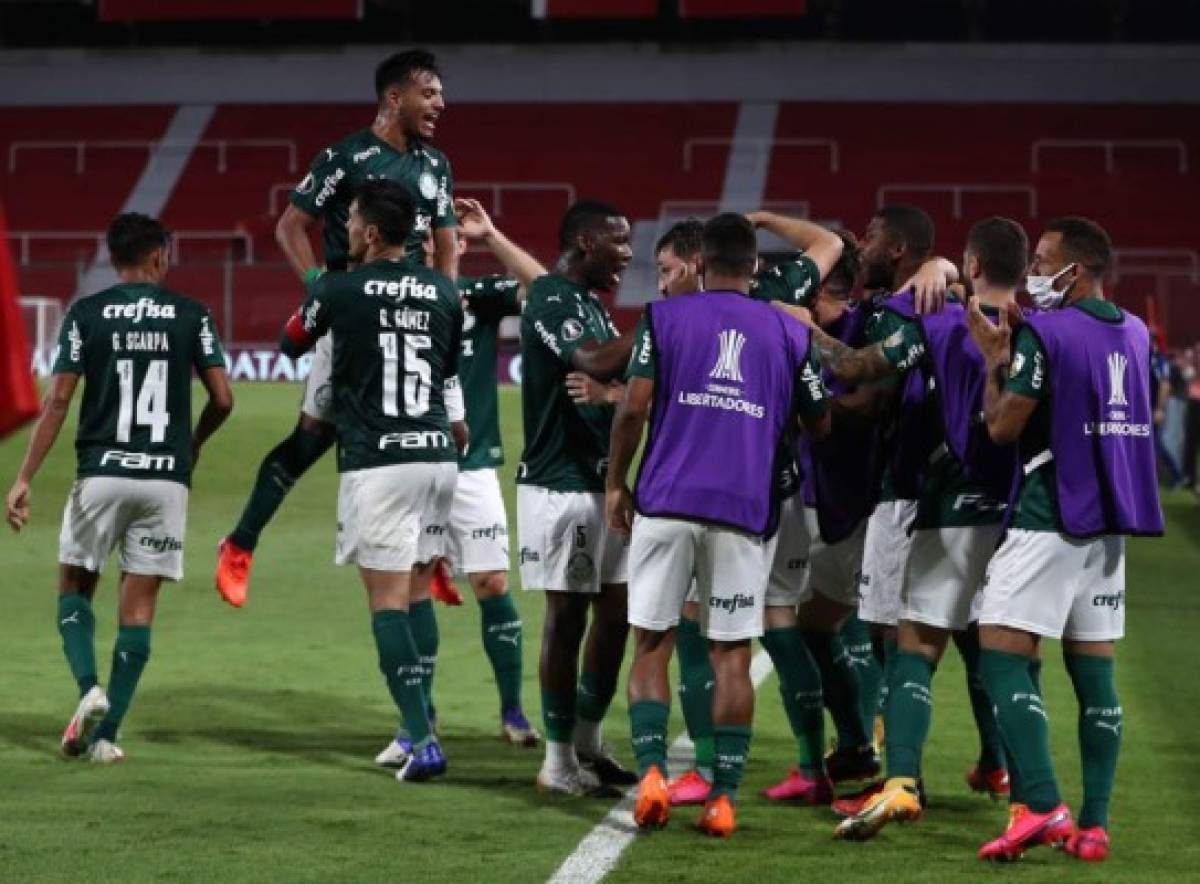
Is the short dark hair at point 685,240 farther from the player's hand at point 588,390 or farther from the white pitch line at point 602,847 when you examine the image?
the white pitch line at point 602,847

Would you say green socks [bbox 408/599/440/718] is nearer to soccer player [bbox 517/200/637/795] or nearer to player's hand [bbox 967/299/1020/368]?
soccer player [bbox 517/200/637/795]

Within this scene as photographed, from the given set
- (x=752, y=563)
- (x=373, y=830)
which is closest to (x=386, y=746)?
(x=373, y=830)

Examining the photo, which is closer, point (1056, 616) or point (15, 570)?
point (1056, 616)

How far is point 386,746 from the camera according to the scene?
9.36 metres

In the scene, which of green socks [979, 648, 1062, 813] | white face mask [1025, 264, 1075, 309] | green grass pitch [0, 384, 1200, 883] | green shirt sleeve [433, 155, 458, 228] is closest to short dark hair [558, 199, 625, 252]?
green shirt sleeve [433, 155, 458, 228]

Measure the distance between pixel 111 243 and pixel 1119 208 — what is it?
107 feet

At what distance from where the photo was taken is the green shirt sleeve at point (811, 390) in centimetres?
754

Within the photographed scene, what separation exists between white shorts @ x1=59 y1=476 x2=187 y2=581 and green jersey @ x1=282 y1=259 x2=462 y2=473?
0.93m

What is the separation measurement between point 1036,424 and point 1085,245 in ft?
1.92

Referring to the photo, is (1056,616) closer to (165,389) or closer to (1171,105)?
(165,389)

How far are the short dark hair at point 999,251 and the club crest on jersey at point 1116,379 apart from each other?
43 cm

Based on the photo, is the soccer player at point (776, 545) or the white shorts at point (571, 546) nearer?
the soccer player at point (776, 545)

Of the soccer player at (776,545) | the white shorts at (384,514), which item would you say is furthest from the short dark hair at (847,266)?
the white shorts at (384,514)

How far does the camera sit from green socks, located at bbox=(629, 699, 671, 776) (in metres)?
7.50
